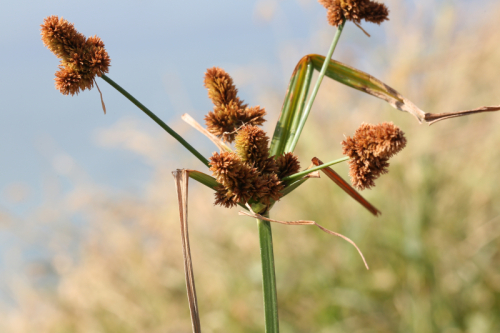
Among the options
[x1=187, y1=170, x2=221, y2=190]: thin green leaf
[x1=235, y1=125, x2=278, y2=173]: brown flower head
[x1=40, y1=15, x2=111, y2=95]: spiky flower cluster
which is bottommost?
[x1=187, y1=170, x2=221, y2=190]: thin green leaf

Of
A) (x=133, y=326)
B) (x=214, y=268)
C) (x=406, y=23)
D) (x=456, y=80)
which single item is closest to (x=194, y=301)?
(x=214, y=268)

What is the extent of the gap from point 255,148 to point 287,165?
63 millimetres

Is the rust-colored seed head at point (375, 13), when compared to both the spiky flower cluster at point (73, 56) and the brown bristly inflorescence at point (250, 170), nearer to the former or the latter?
the brown bristly inflorescence at point (250, 170)

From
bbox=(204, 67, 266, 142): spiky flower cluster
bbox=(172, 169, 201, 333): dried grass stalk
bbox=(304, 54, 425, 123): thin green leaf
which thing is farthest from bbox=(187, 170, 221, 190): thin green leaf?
bbox=(304, 54, 425, 123): thin green leaf

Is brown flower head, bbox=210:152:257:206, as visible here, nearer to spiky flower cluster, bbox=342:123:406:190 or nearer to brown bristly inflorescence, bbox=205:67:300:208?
brown bristly inflorescence, bbox=205:67:300:208

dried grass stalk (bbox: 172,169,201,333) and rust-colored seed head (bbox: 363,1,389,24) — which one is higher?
rust-colored seed head (bbox: 363,1,389,24)

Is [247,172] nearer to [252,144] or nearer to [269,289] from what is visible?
[252,144]

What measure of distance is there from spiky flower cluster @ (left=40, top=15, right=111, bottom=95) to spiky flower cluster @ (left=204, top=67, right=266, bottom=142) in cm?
18

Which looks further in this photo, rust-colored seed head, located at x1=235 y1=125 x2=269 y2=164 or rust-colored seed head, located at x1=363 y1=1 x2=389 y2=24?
rust-colored seed head, located at x1=363 y1=1 x2=389 y2=24

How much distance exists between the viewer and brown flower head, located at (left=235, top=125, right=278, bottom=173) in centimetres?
59

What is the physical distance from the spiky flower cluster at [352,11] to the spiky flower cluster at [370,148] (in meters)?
0.24

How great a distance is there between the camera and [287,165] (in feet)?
2.09

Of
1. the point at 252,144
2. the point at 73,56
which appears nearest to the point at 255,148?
the point at 252,144

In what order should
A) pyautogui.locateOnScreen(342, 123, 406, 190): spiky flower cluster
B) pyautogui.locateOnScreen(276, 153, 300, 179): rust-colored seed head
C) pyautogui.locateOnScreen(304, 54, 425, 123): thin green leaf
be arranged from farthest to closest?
pyautogui.locateOnScreen(304, 54, 425, 123): thin green leaf
pyautogui.locateOnScreen(276, 153, 300, 179): rust-colored seed head
pyautogui.locateOnScreen(342, 123, 406, 190): spiky flower cluster
